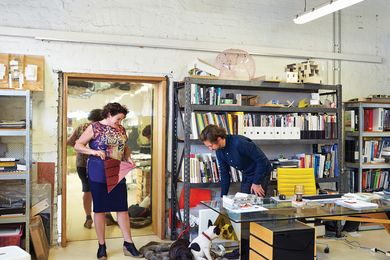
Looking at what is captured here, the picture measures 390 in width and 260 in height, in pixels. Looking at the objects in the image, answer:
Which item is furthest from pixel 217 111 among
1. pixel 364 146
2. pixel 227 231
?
pixel 364 146

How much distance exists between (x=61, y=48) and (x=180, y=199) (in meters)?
2.17

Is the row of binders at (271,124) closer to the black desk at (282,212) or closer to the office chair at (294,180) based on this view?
the office chair at (294,180)

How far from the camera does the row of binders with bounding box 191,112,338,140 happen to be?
4434 millimetres

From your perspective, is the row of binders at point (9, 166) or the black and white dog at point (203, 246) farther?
the row of binders at point (9, 166)

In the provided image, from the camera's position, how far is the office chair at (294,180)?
14.4ft

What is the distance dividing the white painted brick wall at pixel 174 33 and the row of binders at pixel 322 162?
3.48 ft

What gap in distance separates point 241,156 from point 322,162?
1623 millimetres

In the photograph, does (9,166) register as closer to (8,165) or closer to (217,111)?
(8,165)

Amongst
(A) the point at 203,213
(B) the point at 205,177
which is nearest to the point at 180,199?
(B) the point at 205,177

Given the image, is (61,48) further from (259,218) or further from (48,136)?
(259,218)

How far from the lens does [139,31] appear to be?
Answer: 468 centimetres

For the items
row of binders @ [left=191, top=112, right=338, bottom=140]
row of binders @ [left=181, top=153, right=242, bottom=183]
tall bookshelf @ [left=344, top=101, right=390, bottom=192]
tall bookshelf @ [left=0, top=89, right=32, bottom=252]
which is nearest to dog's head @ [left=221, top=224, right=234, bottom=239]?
row of binders @ [left=181, top=153, right=242, bottom=183]

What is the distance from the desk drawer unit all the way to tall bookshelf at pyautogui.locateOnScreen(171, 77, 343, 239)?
4.31 feet

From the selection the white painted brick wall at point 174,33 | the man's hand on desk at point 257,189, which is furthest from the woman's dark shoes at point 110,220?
the man's hand on desk at point 257,189
